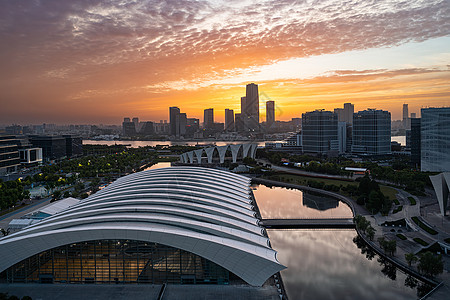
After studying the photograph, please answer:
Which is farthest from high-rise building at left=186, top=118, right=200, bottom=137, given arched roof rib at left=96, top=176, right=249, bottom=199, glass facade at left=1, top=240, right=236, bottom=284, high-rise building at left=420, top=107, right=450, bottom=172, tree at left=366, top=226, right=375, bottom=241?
glass facade at left=1, top=240, right=236, bottom=284

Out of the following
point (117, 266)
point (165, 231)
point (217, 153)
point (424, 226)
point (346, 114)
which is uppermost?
point (346, 114)

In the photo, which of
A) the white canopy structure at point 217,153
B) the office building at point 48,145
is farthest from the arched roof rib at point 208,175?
the office building at point 48,145

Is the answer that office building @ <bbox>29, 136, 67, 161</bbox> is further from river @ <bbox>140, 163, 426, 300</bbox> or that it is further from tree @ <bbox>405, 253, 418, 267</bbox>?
tree @ <bbox>405, 253, 418, 267</bbox>

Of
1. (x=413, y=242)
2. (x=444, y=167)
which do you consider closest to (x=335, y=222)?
(x=413, y=242)

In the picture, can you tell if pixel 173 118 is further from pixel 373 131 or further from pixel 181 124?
pixel 373 131

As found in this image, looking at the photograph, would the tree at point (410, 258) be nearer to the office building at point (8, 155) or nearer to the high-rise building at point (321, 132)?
the high-rise building at point (321, 132)

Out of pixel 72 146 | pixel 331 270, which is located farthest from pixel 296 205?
pixel 72 146

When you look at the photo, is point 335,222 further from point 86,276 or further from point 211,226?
point 86,276
